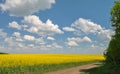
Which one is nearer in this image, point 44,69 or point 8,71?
point 8,71

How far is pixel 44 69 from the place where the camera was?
156 ft

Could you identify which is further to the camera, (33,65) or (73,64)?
(73,64)

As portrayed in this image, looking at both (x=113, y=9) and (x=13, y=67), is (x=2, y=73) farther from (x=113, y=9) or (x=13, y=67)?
(x=113, y=9)

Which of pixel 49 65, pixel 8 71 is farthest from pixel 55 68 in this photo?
pixel 8 71

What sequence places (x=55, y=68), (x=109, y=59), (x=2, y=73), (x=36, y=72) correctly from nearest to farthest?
(x=2, y=73), (x=36, y=72), (x=55, y=68), (x=109, y=59)

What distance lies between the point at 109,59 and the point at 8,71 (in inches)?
1178

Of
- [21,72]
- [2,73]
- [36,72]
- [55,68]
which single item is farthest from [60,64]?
[2,73]

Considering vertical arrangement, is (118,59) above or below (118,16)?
below

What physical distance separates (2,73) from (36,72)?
8.00 meters

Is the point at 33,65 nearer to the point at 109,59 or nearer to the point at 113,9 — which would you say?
the point at 113,9

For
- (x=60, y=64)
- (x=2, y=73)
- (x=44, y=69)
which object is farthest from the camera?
(x=60, y=64)

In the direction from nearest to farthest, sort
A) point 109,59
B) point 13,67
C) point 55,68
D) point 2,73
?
point 2,73, point 13,67, point 55,68, point 109,59

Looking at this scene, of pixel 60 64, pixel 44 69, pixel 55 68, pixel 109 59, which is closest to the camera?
pixel 44 69

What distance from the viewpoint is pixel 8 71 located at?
3662 centimetres
